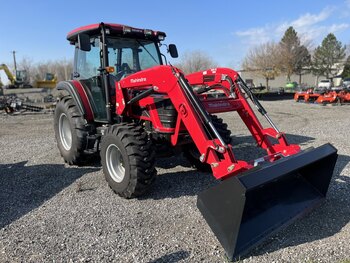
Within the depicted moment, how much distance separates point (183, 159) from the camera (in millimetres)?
6281

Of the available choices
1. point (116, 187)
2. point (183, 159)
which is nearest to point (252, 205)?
point (116, 187)

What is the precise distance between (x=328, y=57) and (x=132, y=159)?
175 ft

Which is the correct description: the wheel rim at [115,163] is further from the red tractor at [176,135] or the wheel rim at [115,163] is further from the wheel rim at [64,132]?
the wheel rim at [64,132]

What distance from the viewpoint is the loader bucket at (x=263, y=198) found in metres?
2.93

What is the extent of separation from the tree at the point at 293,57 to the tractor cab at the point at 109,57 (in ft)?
136

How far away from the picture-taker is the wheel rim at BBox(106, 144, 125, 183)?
14.9 feet

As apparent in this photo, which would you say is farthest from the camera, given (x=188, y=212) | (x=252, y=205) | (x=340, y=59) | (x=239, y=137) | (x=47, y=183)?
(x=340, y=59)

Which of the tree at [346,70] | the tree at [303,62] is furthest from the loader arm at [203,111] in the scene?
the tree at [346,70]

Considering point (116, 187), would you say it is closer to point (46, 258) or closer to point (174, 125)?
point (174, 125)

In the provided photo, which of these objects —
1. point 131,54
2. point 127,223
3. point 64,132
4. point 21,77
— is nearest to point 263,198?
point 127,223

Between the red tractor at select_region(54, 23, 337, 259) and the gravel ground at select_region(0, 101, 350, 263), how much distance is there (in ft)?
0.72

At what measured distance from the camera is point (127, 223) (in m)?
3.68

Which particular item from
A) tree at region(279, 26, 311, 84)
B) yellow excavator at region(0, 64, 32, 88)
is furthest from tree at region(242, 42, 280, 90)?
yellow excavator at region(0, 64, 32, 88)

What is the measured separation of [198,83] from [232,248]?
114 inches
